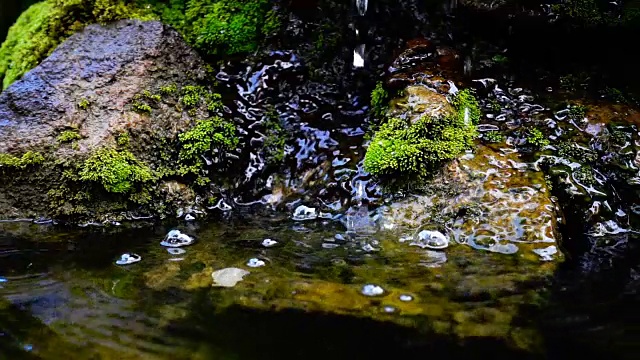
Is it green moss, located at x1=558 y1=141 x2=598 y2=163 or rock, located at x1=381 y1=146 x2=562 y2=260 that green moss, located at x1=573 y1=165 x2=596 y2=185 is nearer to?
green moss, located at x1=558 y1=141 x2=598 y2=163

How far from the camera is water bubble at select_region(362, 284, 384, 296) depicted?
2.60 meters

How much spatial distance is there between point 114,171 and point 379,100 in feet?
7.42

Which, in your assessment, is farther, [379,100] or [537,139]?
[379,100]

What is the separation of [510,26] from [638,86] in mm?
1173

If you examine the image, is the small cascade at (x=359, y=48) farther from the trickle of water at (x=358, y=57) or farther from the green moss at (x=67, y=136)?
the green moss at (x=67, y=136)

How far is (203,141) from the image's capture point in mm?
4184

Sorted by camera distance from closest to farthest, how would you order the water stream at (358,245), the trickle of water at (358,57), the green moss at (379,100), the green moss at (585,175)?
the water stream at (358,245), the green moss at (585,175), the green moss at (379,100), the trickle of water at (358,57)

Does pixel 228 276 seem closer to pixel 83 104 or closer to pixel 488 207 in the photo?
pixel 488 207

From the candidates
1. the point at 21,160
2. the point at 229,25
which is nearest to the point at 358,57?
the point at 229,25

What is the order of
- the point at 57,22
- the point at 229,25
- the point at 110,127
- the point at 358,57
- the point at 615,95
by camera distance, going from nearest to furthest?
the point at 110,127 < the point at 615,95 < the point at 358,57 < the point at 229,25 < the point at 57,22

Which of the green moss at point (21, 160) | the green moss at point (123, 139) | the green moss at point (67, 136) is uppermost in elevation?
the green moss at point (67, 136)

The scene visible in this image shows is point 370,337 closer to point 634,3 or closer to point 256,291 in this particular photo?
point 256,291

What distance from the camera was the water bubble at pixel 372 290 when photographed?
2604mm

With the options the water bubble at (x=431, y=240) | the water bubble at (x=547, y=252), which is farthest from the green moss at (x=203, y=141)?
the water bubble at (x=547, y=252)
